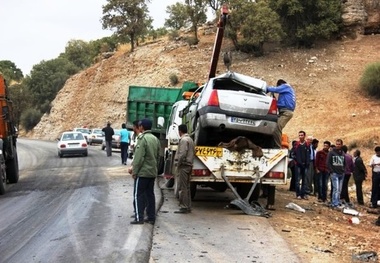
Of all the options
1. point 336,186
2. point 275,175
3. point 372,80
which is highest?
point 372,80

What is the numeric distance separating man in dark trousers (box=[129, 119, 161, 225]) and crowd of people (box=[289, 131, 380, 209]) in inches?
235

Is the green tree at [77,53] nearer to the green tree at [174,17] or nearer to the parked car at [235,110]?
the green tree at [174,17]

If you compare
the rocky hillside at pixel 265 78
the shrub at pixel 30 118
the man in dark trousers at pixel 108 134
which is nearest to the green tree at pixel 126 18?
the rocky hillside at pixel 265 78

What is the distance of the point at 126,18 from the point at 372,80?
28922mm

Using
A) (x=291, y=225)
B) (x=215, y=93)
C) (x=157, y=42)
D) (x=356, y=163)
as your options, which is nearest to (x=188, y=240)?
(x=291, y=225)

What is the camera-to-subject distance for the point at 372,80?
34.3 m

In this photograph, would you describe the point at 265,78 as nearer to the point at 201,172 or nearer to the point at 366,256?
the point at 201,172

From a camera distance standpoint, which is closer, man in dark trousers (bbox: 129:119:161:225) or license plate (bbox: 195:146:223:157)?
man in dark trousers (bbox: 129:119:161:225)

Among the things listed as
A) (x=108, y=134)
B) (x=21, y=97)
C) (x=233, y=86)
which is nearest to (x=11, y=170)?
(x=233, y=86)

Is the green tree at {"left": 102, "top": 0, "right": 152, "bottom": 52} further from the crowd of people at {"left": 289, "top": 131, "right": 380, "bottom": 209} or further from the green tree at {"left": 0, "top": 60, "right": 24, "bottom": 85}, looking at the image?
the green tree at {"left": 0, "top": 60, "right": 24, "bottom": 85}

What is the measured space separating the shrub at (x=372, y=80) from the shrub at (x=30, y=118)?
4648 centimetres

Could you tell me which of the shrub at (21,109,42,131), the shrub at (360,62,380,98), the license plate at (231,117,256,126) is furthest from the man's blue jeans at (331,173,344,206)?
the shrub at (21,109,42,131)

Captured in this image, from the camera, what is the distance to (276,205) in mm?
13328

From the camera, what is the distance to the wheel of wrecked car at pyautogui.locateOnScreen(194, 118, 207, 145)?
12008 mm
